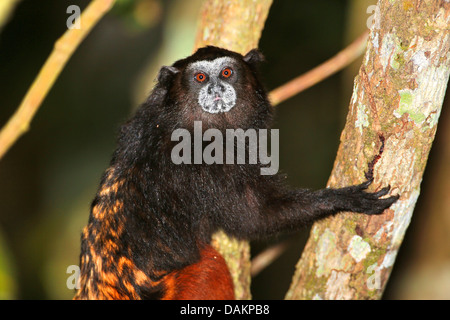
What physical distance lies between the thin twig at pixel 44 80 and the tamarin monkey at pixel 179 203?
740mm

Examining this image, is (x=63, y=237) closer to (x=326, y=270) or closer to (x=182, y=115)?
(x=182, y=115)

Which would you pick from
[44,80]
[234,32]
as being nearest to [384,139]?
[234,32]

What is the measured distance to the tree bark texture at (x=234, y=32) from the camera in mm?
4879

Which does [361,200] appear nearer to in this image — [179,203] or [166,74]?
[179,203]

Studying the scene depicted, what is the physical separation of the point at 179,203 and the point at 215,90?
0.98m

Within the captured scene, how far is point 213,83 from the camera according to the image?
14.0ft

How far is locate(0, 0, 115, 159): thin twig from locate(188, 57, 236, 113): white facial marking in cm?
92

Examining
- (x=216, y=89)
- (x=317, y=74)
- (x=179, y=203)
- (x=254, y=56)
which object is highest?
(x=254, y=56)

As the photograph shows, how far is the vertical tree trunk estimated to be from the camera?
3.16 metres

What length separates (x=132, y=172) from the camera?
13.6ft

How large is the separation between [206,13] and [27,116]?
78.8 inches

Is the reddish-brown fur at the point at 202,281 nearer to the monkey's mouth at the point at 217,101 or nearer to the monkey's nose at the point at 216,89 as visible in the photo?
the monkey's mouth at the point at 217,101

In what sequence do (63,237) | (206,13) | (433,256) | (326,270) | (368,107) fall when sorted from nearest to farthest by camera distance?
1. (368,107)
2. (326,270)
3. (206,13)
4. (433,256)
5. (63,237)
